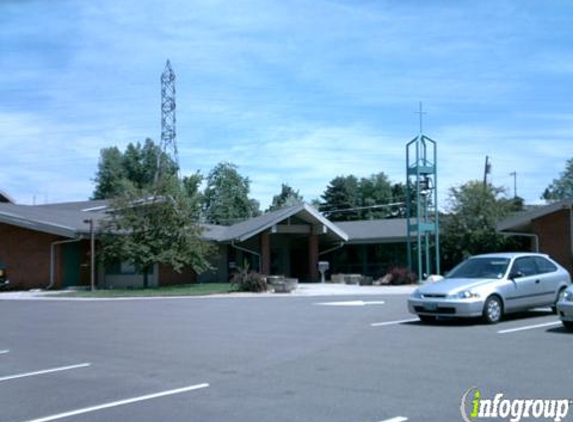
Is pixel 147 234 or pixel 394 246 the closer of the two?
pixel 147 234

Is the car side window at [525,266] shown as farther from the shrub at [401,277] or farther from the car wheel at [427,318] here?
the shrub at [401,277]

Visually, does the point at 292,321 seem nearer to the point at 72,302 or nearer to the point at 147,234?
the point at 72,302

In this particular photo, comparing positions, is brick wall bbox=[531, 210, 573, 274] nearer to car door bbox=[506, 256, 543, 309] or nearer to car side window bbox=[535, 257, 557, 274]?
car side window bbox=[535, 257, 557, 274]

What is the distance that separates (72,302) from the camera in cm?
2583

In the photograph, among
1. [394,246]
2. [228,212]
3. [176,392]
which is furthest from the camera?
[228,212]

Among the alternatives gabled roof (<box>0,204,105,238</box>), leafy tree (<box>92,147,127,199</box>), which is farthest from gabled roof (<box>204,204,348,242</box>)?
leafy tree (<box>92,147,127,199</box>)

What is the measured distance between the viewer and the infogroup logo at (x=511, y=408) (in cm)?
701

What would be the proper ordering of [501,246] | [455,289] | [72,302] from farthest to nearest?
[501,246]
[72,302]
[455,289]

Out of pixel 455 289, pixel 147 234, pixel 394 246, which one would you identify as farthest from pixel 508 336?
pixel 394 246

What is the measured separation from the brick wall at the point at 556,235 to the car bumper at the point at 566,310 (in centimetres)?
1912

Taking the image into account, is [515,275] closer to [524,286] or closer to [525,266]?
[524,286]

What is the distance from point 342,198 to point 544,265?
7147 cm

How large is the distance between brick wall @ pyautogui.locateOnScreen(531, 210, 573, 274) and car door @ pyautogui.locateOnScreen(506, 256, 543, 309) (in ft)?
53.9

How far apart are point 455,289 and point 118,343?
684 centimetres
